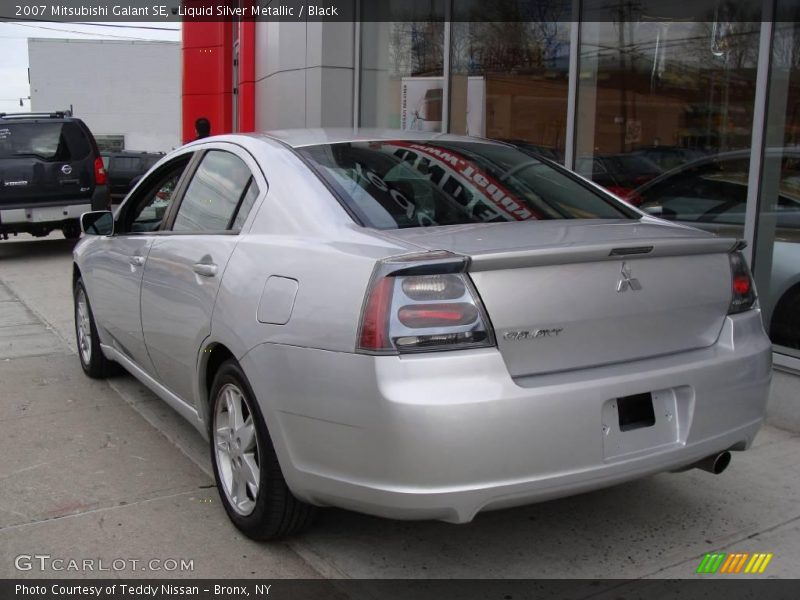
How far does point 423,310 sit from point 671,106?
14.3ft

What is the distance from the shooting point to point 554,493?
269 centimetres

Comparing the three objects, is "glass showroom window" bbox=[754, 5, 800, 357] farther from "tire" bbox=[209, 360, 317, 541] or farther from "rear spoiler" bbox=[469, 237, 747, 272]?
"tire" bbox=[209, 360, 317, 541]

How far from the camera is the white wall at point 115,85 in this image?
46844 millimetres

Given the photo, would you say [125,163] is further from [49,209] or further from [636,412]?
[636,412]

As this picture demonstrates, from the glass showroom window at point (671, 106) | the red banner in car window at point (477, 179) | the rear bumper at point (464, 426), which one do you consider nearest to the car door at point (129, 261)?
the red banner in car window at point (477, 179)

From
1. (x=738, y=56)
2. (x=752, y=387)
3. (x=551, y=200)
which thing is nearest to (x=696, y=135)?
(x=738, y=56)

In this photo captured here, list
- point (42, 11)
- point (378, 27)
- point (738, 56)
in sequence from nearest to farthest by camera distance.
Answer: point (738, 56)
point (378, 27)
point (42, 11)

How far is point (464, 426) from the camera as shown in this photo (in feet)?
8.36

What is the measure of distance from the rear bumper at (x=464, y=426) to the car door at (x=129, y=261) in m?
1.66

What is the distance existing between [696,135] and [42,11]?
94.5 feet

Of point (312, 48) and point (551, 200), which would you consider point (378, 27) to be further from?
point (551, 200)

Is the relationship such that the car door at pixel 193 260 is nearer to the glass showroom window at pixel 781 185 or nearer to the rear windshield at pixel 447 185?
the rear windshield at pixel 447 185

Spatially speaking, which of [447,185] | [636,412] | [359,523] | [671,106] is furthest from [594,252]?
[671,106]

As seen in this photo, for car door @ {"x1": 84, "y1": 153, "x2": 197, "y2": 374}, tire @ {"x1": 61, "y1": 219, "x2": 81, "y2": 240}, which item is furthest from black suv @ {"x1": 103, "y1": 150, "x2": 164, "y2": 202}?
car door @ {"x1": 84, "y1": 153, "x2": 197, "y2": 374}
